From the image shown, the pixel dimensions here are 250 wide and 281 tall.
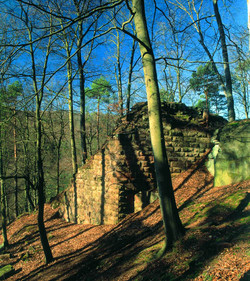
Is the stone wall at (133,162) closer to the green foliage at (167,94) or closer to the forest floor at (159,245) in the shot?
the forest floor at (159,245)

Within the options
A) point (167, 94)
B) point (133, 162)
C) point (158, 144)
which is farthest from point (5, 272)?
point (167, 94)

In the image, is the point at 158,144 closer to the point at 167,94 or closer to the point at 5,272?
the point at 5,272

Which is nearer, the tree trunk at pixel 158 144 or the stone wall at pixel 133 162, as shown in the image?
the tree trunk at pixel 158 144

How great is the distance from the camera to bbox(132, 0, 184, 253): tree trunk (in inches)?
153

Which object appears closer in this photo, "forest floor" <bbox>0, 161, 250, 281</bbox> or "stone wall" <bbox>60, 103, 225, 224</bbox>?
"forest floor" <bbox>0, 161, 250, 281</bbox>

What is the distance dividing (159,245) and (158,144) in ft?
7.01

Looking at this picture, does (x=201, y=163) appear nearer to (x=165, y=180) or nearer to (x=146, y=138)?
(x=146, y=138)

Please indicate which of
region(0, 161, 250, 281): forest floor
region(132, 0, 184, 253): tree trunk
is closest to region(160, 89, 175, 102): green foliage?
region(0, 161, 250, 281): forest floor

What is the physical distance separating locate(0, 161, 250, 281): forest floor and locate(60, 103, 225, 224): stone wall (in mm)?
451

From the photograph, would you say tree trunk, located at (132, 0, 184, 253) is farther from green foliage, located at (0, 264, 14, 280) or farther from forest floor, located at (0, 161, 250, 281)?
green foliage, located at (0, 264, 14, 280)

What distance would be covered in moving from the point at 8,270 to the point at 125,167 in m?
5.20

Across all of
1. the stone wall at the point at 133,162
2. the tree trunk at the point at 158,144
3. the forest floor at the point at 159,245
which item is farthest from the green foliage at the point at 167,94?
the tree trunk at the point at 158,144

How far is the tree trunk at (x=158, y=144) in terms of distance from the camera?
3877mm

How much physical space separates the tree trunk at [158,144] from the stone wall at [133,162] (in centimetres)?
326
